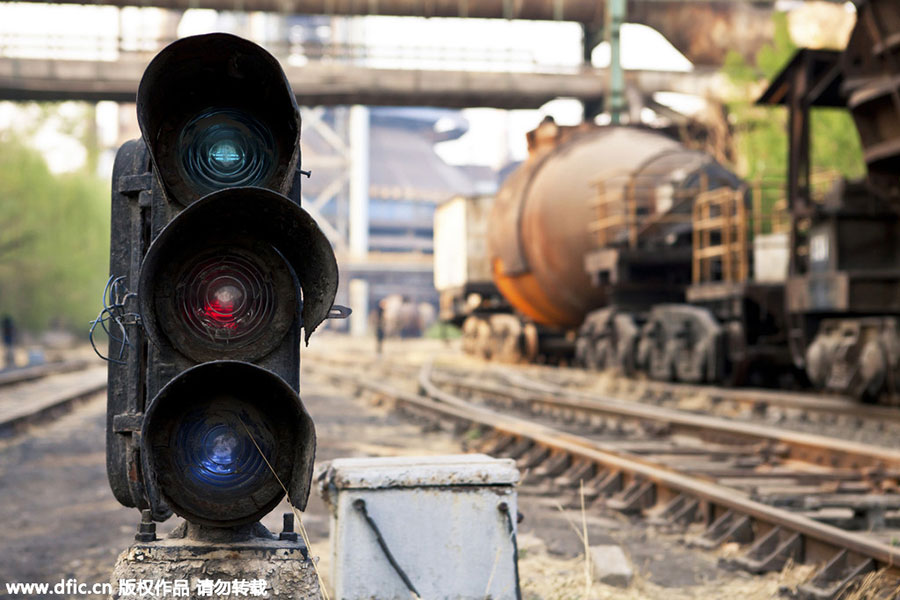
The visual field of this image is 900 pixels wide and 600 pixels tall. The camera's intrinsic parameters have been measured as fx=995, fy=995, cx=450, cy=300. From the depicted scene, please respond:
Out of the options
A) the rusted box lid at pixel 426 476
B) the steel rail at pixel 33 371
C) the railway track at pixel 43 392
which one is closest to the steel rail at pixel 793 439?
the rusted box lid at pixel 426 476

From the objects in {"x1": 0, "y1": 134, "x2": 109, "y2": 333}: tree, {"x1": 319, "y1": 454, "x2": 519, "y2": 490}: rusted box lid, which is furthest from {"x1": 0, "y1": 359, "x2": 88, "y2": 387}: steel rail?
{"x1": 319, "y1": 454, "x2": 519, "y2": 490}: rusted box lid

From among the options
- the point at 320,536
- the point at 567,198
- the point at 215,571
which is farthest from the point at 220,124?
the point at 567,198

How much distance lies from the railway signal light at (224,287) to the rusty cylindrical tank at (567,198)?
12952 mm

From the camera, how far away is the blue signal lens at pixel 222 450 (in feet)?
8.20

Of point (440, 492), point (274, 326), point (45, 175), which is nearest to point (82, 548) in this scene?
point (440, 492)

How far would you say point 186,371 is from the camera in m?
2.40

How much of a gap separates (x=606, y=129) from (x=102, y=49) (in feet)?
42.1

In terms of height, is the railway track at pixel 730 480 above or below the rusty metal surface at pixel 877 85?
below

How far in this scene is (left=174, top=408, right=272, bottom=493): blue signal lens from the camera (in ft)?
8.20

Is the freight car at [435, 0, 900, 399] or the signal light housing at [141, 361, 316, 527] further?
the freight car at [435, 0, 900, 399]

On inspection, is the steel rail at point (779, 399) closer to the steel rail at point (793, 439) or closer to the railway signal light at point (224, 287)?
the steel rail at point (793, 439)

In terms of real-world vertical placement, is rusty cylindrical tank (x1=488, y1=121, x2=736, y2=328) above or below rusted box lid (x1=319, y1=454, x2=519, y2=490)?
above

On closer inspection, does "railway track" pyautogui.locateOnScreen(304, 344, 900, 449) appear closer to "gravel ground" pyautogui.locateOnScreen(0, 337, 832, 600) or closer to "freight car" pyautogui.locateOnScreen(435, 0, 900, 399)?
"freight car" pyautogui.locateOnScreen(435, 0, 900, 399)

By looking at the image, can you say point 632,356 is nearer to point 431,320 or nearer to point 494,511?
point 494,511
